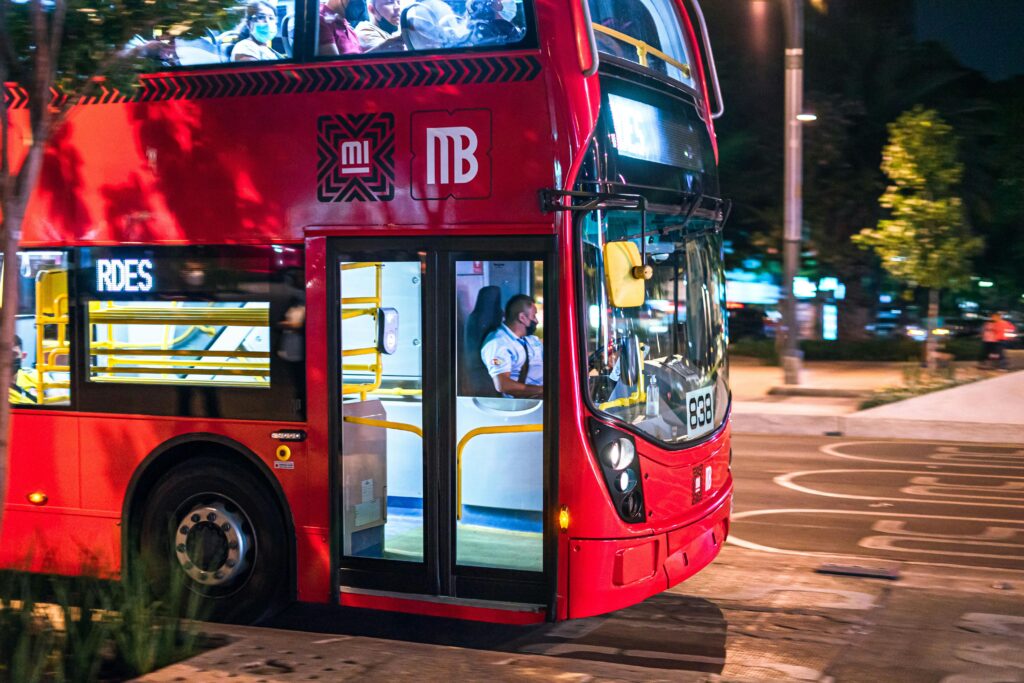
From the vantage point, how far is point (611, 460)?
6.38 metres

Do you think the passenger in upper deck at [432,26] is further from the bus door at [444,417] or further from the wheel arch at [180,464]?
the wheel arch at [180,464]

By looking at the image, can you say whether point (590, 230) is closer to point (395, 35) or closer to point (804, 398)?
point (395, 35)

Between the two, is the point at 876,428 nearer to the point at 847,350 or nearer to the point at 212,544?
the point at 212,544

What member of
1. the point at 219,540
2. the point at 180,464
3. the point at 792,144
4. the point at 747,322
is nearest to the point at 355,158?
the point at 180,464

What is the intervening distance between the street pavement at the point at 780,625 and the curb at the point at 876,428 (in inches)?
212

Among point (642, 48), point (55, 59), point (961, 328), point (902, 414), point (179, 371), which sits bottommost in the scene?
point (902, 414)

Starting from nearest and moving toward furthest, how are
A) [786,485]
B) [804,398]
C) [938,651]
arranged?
[938,651]
[786,485]
[804,398]

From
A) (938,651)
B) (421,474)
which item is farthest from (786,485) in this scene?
(421,474)

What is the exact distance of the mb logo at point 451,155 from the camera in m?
6.50

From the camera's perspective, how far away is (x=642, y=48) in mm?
6977

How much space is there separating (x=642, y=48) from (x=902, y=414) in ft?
39.1

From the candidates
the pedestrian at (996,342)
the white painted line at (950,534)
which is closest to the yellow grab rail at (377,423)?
the white painted line at (950,534)

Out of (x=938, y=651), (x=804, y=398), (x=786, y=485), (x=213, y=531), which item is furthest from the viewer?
(x=804, y=398)

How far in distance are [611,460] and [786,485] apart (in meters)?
6.36
